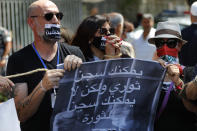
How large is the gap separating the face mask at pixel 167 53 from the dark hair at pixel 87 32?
4.34 ft

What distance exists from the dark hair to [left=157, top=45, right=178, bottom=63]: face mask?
52.1 inches

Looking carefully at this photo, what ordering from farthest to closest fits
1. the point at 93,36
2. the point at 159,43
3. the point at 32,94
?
1. the point at 93,36
2. the point at 159,43
3. the point at 32,94

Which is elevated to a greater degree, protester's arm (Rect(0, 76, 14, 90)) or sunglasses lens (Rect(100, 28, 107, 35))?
sunglasses lens (Rect(100, 28, 107, 35))

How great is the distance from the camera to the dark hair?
5.18 meters

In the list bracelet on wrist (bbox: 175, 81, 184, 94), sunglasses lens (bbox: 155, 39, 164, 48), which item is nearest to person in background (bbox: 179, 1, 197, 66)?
sunglasses lens (bbox: 155, 39, 164, 48)

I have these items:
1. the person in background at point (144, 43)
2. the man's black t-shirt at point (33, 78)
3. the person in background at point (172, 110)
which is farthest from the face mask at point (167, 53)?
the person in background at point (144, 43)

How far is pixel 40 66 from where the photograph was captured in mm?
3887

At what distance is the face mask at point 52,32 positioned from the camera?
13.1 feet

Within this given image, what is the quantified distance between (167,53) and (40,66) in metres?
1.06

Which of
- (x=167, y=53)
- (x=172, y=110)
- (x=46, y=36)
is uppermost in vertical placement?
(x=46, y=36)

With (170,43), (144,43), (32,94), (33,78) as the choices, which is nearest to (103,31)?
(170,43)

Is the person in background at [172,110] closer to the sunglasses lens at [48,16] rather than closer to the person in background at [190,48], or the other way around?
the sunglasses lens at [48,16]

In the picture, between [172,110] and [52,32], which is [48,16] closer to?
[52,32]

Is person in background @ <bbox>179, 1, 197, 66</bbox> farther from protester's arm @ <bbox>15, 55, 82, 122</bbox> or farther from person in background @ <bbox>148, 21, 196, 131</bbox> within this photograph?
protester's arm @ <bbox>15, 55, 82, 122</bbox>
